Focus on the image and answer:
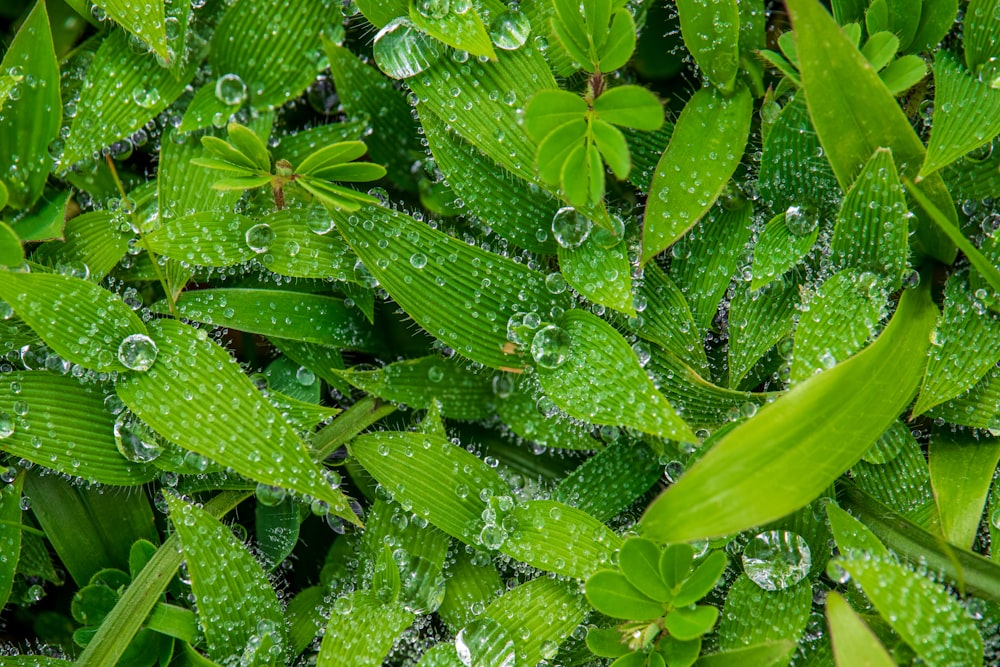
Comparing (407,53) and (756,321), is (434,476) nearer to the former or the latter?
(756,321)

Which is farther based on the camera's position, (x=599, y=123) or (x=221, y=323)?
(x=221, y=323)

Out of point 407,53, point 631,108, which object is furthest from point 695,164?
point 407,53

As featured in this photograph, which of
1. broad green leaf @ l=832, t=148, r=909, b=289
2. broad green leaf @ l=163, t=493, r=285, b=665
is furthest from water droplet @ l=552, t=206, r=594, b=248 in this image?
broad green leaf @ l=163, t=493, r=285, b=665

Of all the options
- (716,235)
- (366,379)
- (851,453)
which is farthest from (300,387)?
(851,453)

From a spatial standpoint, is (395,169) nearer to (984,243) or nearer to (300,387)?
(300,387)

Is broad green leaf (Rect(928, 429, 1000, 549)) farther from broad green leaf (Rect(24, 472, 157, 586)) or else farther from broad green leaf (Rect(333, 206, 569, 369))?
broad green leaf (Rect(24, 472, 157, 586))

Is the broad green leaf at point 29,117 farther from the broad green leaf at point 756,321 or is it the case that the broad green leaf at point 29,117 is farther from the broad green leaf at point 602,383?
the broad green leaf at point 756,321

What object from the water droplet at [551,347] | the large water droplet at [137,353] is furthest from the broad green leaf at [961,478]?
the large water droplet at [137,353]
